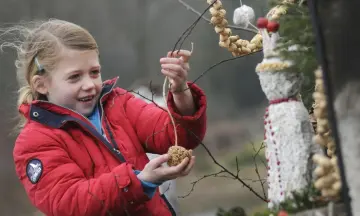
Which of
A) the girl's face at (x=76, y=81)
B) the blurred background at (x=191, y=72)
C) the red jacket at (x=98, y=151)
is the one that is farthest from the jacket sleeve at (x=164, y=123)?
the blurred background at (x=191, y=72)

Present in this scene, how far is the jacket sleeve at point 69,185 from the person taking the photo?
2.96 feet

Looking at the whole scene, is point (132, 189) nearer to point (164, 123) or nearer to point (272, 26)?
Result: point (164, 123)

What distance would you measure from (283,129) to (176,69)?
293 mm

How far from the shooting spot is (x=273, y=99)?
0.68 m

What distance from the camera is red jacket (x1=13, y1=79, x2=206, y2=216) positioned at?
910 millimetres

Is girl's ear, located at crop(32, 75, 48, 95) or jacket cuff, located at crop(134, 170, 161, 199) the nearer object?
jacket cuff, located at crop(134, 170, 161, 199)

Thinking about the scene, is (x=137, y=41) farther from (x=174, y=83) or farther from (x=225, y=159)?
(x=174, y=83)

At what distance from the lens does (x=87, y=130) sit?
3.31 ft

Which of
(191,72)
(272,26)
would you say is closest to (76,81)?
(272,26)

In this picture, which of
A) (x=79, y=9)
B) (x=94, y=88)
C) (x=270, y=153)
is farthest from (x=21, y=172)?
(x=79, y=9)

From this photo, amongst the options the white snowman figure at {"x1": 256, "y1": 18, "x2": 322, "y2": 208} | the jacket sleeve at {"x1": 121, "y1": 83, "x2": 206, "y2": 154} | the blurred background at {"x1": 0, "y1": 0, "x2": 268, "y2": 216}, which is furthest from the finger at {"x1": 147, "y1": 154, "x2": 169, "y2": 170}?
the blurred background at {"x1": 0, "y1": 0, "x2": 268, "y2": 216}

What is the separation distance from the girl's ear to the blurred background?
0.73m

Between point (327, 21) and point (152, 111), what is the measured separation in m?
0.59

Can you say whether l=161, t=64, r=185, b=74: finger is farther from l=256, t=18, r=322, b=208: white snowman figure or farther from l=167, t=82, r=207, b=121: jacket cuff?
l=256, t=18, r=322, b=208: white snowman figure
